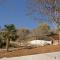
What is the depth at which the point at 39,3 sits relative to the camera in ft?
44.9

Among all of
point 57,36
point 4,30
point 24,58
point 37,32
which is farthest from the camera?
point 37,32

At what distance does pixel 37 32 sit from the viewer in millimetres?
33000

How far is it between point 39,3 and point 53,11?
0.99 m

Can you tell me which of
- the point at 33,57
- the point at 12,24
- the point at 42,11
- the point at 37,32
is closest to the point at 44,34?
the point at 37,32

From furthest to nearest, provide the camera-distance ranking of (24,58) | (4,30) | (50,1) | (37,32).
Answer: (37,32) → (4,30) → (50,1) → (24,58)

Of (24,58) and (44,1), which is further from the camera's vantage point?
(44,1)

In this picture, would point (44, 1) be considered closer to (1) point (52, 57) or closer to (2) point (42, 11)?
(2) point (42, 11)

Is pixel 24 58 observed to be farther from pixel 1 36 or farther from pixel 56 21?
pixel 1 36

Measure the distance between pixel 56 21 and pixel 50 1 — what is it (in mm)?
1387

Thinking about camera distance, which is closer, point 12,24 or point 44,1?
point 44,1

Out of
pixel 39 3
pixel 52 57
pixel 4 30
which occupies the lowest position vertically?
pixel 52 57

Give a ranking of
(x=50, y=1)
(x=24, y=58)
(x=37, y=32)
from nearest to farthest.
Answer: (x=24, y=58) → (x=50, y=1) → (x=37, y=32)

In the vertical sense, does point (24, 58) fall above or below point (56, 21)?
below

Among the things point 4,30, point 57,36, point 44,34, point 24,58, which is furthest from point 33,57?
point 44,34
